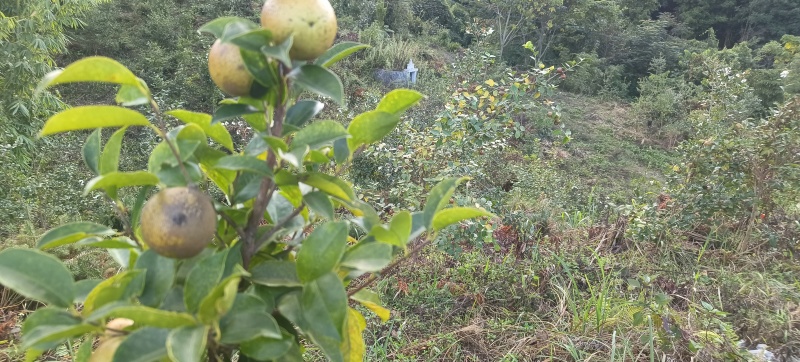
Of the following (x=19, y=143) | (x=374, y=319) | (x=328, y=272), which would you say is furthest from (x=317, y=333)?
(x=19, y=143)

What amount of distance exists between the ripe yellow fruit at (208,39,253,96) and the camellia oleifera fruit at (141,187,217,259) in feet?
0.36

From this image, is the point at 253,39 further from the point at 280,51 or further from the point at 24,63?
the point at 24,63

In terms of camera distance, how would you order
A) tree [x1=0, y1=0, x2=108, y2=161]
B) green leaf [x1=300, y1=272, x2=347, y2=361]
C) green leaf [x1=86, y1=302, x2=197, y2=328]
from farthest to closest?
tree [x1=0, y1=0, x2=108, y2=161]
green leaf [x1=300, y1=272, x2=347, y2=361]
green leaf [x1=86, y1=302, x2=197, y2=328]

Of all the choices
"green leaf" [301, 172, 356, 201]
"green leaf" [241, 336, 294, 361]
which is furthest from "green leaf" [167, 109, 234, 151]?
"green leaf" [241, 336, 294, 361]

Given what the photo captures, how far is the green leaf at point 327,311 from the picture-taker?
490mm

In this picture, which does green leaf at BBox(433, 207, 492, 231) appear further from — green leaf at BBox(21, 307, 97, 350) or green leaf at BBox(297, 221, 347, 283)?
green leaf at BBox(21, 307, 97, 350)

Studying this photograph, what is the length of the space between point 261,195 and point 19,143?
11.5 ft

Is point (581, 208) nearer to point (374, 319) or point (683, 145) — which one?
point (683, 145)

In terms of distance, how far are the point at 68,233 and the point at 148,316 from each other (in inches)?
7.2

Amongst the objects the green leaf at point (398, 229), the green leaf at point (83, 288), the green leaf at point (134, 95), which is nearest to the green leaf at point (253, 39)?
the green leaf at point (134, 95)

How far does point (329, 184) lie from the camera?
545mm

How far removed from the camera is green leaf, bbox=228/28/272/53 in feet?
1.46

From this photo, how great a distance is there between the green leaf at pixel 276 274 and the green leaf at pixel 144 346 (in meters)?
0.11

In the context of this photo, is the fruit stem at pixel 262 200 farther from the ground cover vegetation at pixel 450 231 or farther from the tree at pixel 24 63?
the tree at pixel 24 63
